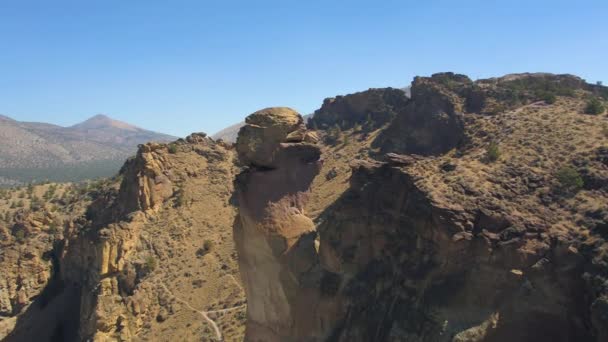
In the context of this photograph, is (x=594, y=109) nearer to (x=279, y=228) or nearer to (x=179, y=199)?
(x=279, y=228)

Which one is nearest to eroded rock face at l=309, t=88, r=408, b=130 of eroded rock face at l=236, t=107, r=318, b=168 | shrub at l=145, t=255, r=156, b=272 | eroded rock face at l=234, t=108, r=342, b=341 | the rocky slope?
the rocky slope

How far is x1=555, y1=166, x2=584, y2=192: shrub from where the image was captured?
2041cm

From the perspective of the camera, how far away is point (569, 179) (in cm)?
2081

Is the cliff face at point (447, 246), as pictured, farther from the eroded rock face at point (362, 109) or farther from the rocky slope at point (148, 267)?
the eroded rock face at point (362, 109)

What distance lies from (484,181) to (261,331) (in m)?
13.6

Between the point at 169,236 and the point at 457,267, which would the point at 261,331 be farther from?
the point at 169,236

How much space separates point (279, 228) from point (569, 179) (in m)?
13.2

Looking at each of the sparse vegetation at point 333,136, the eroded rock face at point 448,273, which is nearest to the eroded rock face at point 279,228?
the eroded rock face at point 448,273

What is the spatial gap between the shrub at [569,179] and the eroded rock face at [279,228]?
11.5m

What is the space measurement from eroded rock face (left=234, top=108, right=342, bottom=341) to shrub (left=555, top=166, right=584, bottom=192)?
37.7ft

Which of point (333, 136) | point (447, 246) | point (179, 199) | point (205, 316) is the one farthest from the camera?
point (333, 136)

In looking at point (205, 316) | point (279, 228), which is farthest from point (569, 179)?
point (205, 316)

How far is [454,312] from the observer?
715 inches

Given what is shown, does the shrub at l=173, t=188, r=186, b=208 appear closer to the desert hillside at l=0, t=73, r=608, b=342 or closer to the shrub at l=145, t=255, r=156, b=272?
the shrub at l=145, t=255, r=156, b=272
